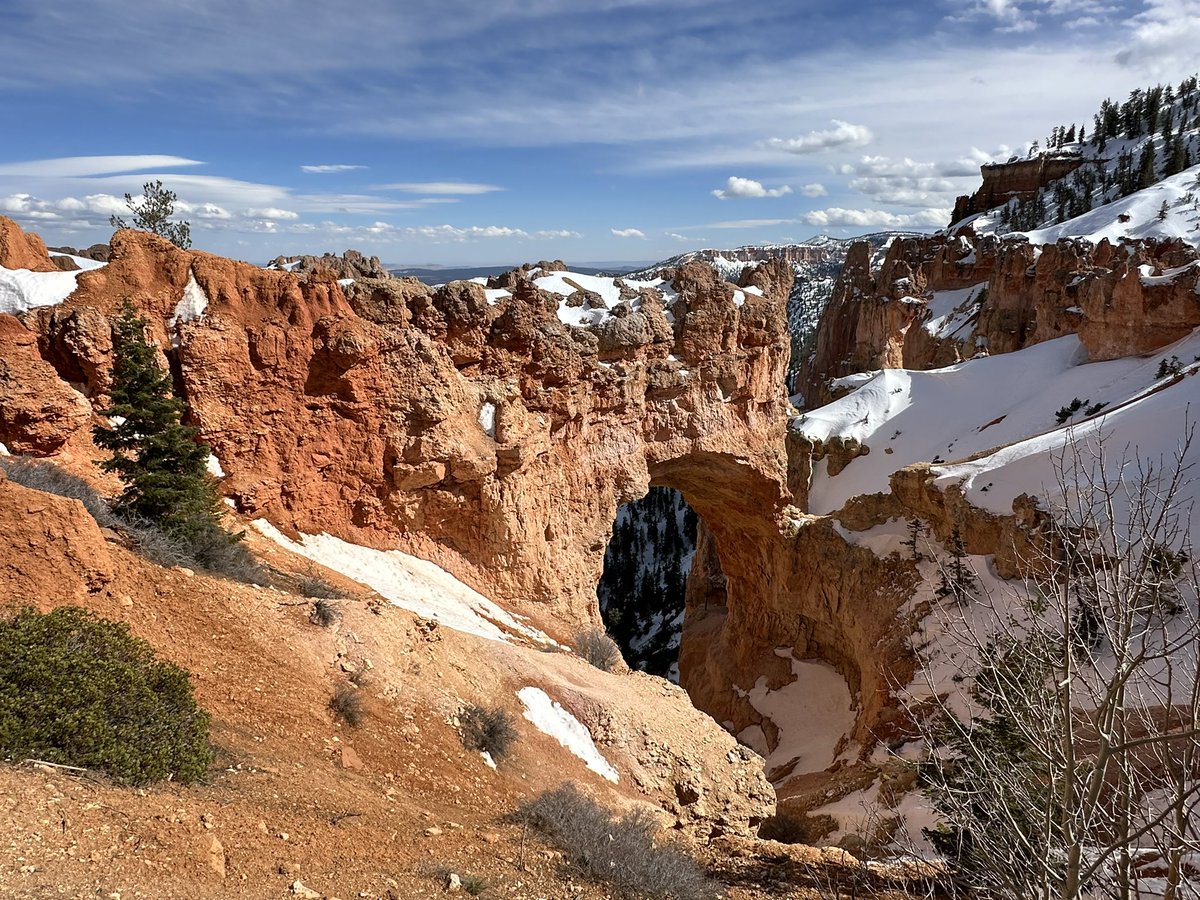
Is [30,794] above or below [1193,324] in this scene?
below

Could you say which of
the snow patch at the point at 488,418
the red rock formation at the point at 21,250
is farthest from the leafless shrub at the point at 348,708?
the red rock formation at the point at 21,250

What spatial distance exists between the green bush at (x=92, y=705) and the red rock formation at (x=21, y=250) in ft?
34.2

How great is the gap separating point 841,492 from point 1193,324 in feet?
55.7

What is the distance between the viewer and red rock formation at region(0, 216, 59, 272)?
13.8 metres

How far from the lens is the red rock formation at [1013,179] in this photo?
3529 inches

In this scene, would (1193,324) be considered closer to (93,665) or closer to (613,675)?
(613,675)

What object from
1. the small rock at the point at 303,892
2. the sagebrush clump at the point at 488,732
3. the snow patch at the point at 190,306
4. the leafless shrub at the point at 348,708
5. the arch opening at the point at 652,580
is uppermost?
the snow patch at the point at 190,306

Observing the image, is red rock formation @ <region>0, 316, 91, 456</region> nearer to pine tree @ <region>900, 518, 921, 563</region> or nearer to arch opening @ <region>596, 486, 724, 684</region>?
pine tree @ <region>900, 518, 921, 563</region>

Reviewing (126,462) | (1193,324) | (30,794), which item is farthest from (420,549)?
(1193,324)

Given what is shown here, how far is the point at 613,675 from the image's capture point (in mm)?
16047

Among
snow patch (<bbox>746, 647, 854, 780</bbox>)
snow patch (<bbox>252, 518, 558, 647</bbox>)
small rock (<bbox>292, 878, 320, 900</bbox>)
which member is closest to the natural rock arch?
snow patch (<bbox>252, 518, 558, 647</bbox>)

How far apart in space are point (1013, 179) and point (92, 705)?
110939 millimetres

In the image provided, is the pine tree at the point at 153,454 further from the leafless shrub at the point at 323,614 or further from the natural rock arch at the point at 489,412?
the natural rock arch at the point at 489,412

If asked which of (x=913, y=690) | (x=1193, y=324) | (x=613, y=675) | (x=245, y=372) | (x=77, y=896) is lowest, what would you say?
(x=913, y=690)
